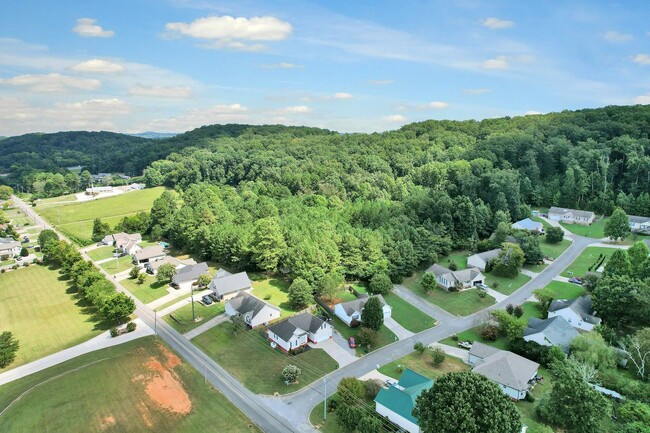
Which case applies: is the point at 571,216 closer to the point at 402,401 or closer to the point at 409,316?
the point at 409,316

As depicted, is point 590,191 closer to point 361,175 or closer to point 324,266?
point 361,175

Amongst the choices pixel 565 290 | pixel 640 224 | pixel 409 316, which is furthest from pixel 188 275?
pixel 640 224

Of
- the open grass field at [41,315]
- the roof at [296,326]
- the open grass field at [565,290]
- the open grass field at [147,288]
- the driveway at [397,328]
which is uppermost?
the roof at [296,326]

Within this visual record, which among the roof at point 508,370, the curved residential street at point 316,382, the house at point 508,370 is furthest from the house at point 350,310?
the roof at point 508,370

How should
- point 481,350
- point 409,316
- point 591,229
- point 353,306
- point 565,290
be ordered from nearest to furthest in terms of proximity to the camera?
point 481,350 → point 353,306 → point 409,316 → point 565,290 → point 591,229

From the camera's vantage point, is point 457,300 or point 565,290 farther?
point 565,290

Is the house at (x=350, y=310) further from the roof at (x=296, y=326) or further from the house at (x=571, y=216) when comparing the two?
the house at (x=571, y=216)

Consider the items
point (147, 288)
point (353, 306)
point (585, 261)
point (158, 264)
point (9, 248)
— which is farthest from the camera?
point (9, 248)
